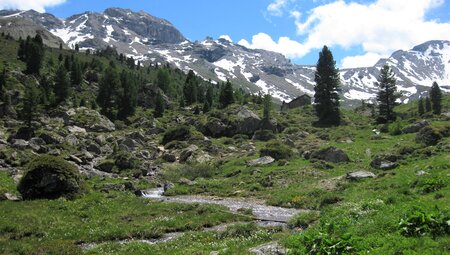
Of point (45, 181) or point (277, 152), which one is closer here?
point (45, 181)

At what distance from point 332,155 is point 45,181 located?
113 ft

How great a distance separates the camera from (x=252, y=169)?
52562mm

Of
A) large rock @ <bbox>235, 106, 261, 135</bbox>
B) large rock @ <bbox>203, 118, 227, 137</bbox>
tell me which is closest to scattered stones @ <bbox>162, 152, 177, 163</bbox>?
large rock @ <bbox>203, 118, 227, 137</bbox>

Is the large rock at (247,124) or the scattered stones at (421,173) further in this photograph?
the large rock at (247,124)

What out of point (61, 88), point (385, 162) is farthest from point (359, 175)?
point (61, 88)

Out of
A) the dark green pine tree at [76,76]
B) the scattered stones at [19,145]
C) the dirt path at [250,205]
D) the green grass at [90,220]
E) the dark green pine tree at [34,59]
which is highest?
the dark green pine tree at [34,59]

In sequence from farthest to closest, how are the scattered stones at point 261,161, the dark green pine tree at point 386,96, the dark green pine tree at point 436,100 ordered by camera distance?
the dark green pine tree at point 386,96, the dark green pine tree at point 436,100, the scattered stones at point 261,161

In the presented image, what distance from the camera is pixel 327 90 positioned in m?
99.2

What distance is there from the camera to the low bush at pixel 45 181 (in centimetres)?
3541

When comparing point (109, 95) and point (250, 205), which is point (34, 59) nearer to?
point (109, 95)

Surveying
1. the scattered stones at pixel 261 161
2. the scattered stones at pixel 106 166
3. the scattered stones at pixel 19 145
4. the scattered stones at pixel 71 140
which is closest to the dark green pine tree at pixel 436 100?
the scattered stones at pixel 261 161

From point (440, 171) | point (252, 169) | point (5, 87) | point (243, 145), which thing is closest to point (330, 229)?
point (440, 171)

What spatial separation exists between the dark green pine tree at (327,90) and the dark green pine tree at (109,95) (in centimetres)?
5295

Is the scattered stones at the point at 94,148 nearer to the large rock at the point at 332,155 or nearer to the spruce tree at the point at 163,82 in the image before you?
the large rock at the point at 332,155
